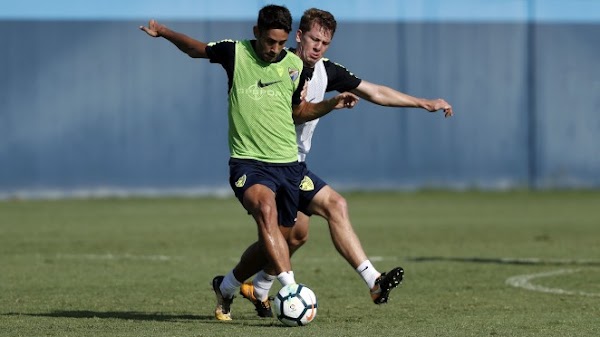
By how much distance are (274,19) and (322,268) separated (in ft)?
14.1

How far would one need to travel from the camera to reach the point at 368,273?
839cm

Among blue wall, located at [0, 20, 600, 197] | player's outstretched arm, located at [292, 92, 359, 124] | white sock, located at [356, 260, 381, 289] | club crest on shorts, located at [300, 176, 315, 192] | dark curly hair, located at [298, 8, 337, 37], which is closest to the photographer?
player's outstretched arm, located at [292, 92, 359, 124]

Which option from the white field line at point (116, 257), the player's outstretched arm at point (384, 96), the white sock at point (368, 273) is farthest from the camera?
the white field line at point (116, 257)

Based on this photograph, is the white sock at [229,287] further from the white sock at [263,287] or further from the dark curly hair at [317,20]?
the dark curly hair at [317,20]

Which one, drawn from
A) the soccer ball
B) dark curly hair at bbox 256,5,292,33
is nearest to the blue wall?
dark curly hair at bbox 256,5,292,33

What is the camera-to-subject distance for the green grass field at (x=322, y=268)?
8.17 metres

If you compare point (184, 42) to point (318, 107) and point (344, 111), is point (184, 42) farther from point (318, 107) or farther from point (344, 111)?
point (344, 111)

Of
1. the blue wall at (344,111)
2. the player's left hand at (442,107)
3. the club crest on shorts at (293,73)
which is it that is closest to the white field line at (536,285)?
the player's left hand at (442,107)

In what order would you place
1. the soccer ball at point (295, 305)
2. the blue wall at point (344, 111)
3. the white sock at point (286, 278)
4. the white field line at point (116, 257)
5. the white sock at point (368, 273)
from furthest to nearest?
the blue wall at point (344, 111) → the white field line at point (116, 257) → the white sock at point (368, 273) → the white sock at point (286, 278) → the soccer ball at point (295, 305)

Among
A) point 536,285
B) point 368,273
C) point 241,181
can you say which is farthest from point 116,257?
point 368,273

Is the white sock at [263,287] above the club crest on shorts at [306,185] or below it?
below

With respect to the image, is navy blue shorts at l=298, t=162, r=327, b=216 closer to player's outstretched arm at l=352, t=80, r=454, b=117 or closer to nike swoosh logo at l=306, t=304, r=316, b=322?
player's outstretched arm at l=352, t=80, r=454, b=117

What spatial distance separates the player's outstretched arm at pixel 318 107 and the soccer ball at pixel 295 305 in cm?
117

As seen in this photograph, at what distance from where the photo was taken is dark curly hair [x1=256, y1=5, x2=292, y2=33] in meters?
8.20
